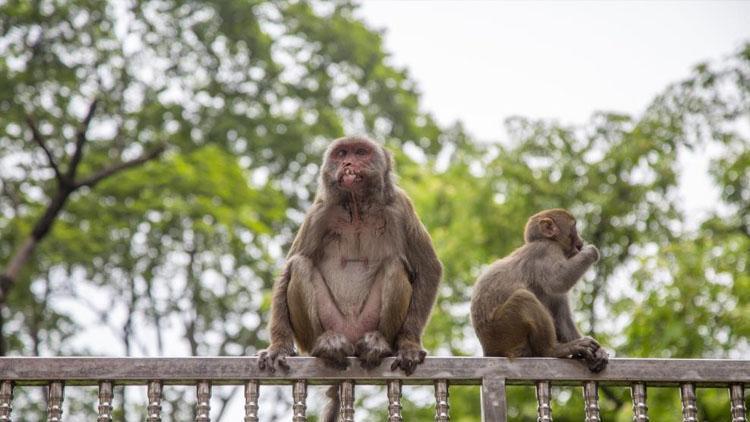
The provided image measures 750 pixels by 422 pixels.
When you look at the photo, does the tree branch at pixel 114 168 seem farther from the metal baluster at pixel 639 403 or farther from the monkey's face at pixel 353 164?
the metal baluster at pixel 639 403

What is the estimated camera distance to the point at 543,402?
6.51 meters

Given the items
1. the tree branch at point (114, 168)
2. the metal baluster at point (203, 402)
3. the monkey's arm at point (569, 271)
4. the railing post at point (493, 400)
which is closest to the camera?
the metal baluster at point (203, 402)

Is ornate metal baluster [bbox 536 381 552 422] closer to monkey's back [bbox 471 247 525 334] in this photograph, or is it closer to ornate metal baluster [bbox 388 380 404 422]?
ornate metal baluster [bbox 388 380 404 422]

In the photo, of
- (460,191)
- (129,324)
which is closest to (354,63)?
(460,191)

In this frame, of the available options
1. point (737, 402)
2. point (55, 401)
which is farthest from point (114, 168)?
point (737, 402)

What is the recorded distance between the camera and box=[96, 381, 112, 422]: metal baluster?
641cm

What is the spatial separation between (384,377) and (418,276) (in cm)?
103

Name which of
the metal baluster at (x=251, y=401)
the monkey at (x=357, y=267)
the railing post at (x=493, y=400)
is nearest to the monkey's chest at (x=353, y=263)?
the monkey at (x=357, y=267)

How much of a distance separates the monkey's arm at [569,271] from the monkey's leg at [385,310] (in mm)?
1398

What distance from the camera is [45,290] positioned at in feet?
69.9

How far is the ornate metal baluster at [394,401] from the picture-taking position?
636cm

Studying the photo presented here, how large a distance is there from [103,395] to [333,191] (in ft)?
7.81

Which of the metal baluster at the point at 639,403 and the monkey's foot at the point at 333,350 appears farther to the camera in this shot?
the monkey's foot at the point at 333,350

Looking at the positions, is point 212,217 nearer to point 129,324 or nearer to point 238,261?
point 238,261
